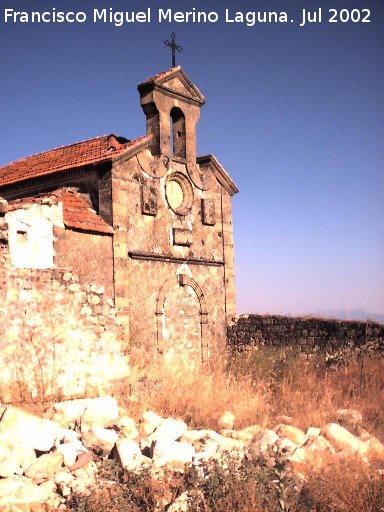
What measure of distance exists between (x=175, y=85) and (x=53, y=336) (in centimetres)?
798

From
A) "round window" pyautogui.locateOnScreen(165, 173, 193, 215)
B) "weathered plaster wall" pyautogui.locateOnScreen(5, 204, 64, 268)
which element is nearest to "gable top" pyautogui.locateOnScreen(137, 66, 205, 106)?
Answer: "round window" pyautogui.locateOnScreen(165, 173, 193, 215)

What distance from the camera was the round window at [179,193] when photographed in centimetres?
1400

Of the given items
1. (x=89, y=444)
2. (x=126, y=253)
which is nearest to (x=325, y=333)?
(x=126, y=253)

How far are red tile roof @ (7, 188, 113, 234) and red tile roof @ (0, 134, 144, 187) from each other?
0.83 meters

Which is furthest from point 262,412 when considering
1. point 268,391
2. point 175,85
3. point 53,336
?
point 175,85

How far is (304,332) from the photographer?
43.6ft

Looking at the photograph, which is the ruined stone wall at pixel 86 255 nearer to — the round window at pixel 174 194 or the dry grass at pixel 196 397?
the dry grass at pixel 196 397

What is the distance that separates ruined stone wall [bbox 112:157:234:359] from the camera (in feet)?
40.9

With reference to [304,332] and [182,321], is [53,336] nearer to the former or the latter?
[182,321]

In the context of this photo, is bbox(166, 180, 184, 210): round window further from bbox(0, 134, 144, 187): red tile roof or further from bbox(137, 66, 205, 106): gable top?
bbox(137, 66, 205, 106): gable top

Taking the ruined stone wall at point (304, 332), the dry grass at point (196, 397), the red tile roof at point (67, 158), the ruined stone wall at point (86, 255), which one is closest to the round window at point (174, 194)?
the red tile roof at point (67, 158)

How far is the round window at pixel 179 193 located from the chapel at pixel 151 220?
1.1 inches

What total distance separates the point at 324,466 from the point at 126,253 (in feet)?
24.4

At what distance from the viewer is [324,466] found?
600 centimetres
